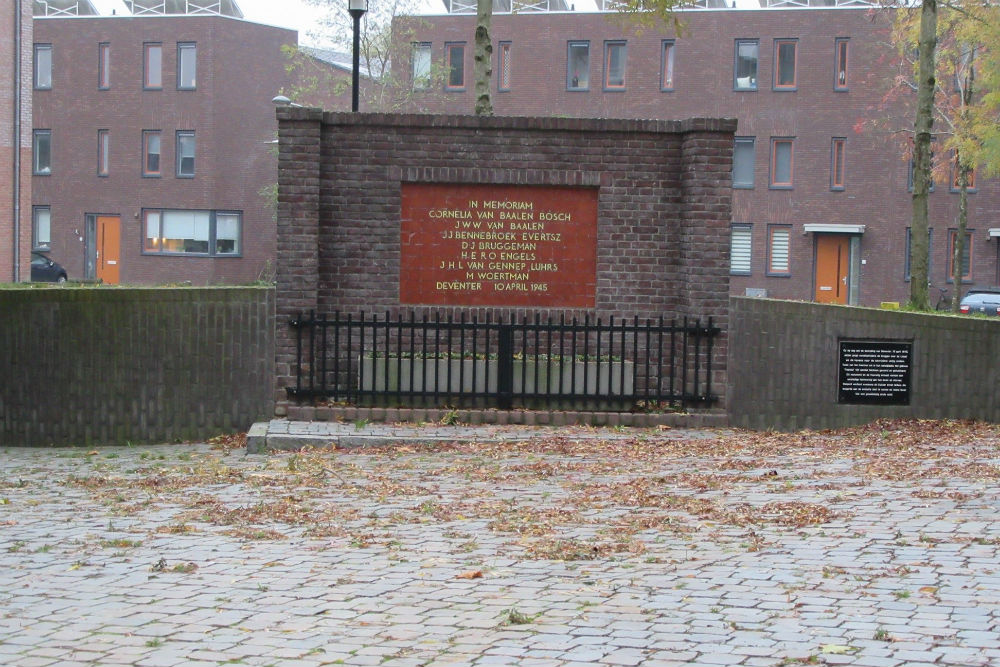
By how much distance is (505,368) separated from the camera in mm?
13875

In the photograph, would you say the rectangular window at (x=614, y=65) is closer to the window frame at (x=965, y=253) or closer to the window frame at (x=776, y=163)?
the window frame at (x=776, y=163)

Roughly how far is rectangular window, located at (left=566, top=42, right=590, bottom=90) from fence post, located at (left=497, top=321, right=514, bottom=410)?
36815 mm

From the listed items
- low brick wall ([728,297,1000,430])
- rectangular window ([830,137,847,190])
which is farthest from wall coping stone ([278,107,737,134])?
rectangular window ([830,137,847,190])

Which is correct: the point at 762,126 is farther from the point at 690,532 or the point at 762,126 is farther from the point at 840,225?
the point at 690,532

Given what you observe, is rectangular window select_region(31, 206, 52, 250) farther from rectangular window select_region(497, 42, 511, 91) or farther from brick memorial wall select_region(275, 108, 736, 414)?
brick memorial wall select_region(275, 108, 736, 414)

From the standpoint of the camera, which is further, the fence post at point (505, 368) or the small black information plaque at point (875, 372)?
the small black information plaque at point (875, 372)

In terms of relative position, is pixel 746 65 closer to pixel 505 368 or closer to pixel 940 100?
pixel 940 100

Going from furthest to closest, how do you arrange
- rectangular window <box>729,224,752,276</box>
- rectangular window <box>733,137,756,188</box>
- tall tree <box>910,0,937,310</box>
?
rectangular window <box>729,224,752,276</box> → rectangular window <box>733,137,756,188</box> → tall tree <box>910,0,937,310</box>

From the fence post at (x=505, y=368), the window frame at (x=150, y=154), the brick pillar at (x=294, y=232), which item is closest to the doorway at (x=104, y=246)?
the window frame at (x=150, y=154)

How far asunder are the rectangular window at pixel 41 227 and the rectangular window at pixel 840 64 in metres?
32.9

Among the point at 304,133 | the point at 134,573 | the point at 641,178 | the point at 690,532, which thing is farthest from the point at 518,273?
the point at 134,573

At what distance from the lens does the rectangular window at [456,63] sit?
50459 millimetres

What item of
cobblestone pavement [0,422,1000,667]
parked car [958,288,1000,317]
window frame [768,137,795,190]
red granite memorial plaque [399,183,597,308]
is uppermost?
window frame [768,137,795,190]

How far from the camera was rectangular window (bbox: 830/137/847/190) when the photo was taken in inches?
1876
